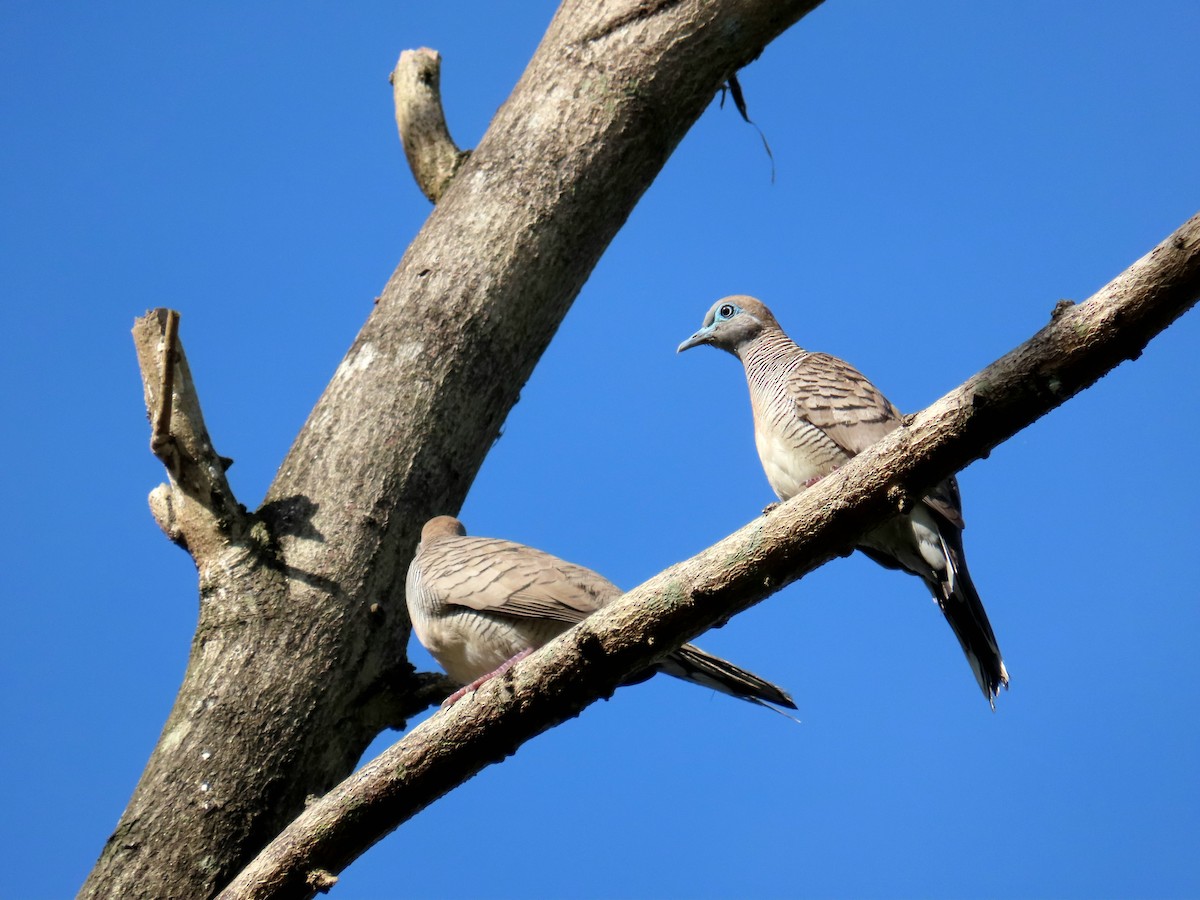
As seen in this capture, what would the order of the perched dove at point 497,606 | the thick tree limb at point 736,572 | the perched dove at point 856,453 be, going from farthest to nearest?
1. the perched dove at point 856,453
2. the perched dove at point 497,606
3. the thick tree limb at point 736,572

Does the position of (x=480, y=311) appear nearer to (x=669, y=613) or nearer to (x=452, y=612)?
(x=452, y=612)

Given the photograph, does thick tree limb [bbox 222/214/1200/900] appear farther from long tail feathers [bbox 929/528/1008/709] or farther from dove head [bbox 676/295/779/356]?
dove head [bbox 676/295/779/356]

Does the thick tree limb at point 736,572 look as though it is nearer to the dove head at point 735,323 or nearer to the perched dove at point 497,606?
the perched dove at point 497,606

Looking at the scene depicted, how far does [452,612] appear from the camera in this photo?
14.4 ft

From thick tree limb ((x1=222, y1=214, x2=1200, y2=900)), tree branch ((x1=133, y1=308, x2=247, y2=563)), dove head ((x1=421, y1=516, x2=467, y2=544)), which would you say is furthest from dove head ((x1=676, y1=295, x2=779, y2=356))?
thick tree limb ((x1=222, y1=214, x2=1200, y2=900))

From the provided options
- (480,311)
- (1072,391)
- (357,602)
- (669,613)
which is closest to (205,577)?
(357,602)

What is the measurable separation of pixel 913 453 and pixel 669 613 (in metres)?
0.74

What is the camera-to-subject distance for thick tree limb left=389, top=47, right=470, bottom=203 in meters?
5.81

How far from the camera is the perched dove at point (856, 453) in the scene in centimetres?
483

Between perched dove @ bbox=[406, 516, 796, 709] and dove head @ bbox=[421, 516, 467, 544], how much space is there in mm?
148

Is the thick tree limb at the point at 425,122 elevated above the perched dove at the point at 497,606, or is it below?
above

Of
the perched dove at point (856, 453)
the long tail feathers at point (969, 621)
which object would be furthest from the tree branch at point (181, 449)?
the long tail feathers at point (969, 621)

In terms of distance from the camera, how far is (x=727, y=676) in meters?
4.07

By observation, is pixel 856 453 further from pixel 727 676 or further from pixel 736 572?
pixel 736 572
